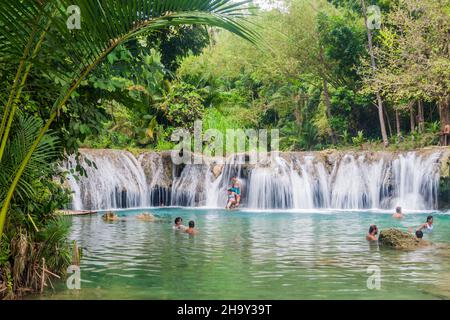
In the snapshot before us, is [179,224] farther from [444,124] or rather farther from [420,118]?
[420,118]

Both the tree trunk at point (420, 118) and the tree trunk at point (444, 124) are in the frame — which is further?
the tree trunk at point (420, 118)

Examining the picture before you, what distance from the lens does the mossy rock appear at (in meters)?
12.2

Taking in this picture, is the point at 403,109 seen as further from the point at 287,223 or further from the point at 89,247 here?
the point at 89,247

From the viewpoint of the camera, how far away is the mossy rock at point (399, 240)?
12156mm

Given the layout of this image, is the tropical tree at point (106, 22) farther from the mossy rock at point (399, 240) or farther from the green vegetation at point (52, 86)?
the mossy rock at point (399, 240)

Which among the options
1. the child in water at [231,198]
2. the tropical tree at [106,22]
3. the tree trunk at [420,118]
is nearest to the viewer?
the tropical tree at [106,22]

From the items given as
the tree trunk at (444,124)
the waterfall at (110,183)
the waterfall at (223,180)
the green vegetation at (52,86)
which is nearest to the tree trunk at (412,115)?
the tree trunk at (444,124)

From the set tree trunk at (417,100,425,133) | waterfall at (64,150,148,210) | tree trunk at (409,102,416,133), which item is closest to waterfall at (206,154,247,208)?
waterfall at (64,150,148,210)

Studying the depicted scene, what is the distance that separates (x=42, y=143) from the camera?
7.00 metres

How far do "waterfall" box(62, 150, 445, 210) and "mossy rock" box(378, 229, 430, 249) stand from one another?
1199 cm

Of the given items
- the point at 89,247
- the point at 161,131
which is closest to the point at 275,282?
the point at 89,247

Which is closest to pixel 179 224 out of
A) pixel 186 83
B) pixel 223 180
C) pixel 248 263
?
pixel 248 263

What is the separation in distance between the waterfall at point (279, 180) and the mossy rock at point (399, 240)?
472 inches

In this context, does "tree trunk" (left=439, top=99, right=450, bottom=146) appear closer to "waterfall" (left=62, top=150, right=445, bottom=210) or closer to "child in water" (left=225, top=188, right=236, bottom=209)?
"waterfall" (left=62, top=150, right=445, bottom=210)
